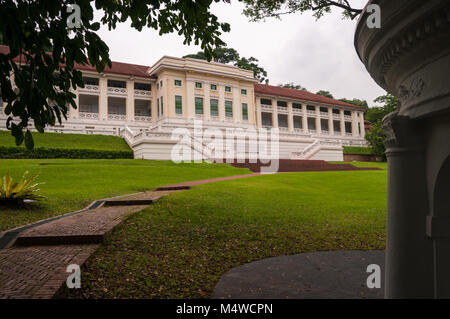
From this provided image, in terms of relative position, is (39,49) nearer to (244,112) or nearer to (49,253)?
(49,253)

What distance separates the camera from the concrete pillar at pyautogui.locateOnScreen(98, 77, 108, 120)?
3334 cm

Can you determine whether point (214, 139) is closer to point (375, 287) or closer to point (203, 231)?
point (203, 231)

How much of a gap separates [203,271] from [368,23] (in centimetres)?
→ 368

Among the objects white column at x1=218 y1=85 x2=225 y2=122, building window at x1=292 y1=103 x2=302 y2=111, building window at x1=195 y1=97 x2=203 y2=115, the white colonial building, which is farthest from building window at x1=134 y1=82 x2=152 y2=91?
building window at x1=292 y1=103 x2=302 y2=111

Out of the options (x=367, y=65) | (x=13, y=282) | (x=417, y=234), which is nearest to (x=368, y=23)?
(x=367, y=65)

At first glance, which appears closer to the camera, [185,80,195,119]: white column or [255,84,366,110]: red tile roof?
[185,80,195,119]: white column

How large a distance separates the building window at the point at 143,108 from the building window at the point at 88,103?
464 cm

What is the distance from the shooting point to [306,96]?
156 ft

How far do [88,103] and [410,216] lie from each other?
128 feet

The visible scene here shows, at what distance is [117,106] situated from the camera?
38344mm

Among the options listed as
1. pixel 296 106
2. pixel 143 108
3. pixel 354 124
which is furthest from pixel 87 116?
pixel 354 124

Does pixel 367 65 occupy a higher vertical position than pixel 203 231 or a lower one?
higher

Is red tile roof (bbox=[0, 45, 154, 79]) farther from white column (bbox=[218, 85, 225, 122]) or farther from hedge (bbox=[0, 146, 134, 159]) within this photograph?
hedge (bbox=[0, 146, 134, 159])

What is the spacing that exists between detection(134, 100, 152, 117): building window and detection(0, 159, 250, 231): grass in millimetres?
19773
